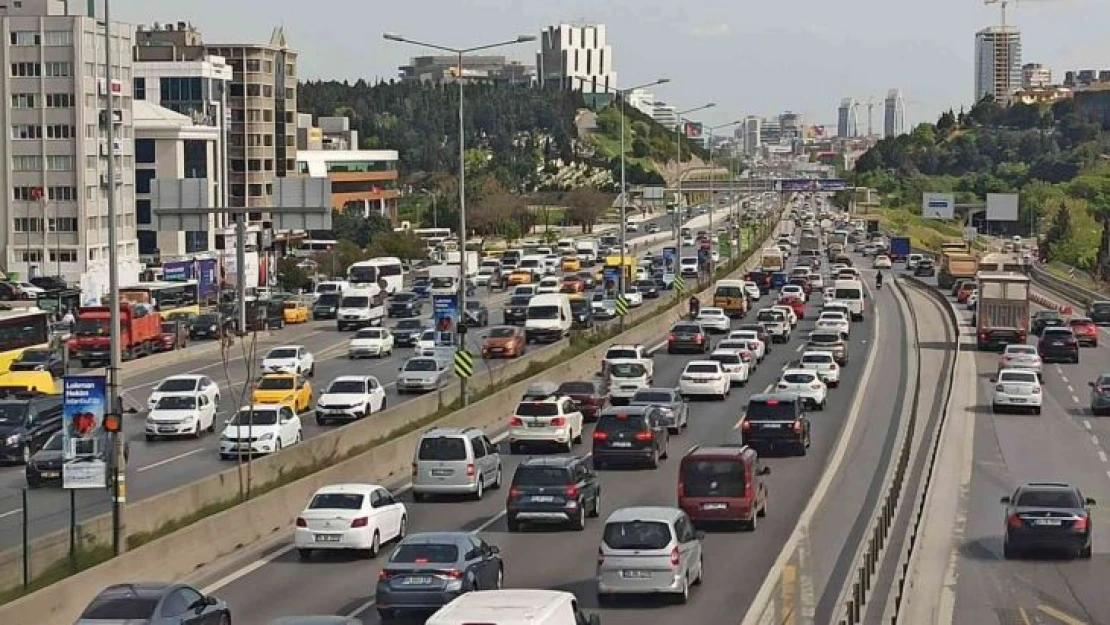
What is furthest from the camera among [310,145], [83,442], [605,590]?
[310,145]

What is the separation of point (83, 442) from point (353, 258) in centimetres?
9201

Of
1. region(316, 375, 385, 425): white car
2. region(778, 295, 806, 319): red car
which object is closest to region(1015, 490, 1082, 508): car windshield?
region(316, 375, 385, 425): white car

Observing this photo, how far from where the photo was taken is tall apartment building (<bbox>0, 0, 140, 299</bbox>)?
11031 cm

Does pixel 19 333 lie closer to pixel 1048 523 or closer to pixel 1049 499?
pixel 1049 499

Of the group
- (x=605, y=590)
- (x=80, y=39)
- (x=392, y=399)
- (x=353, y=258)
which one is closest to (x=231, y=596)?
(x=605, y=590)

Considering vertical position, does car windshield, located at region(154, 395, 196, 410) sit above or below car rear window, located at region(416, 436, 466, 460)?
below

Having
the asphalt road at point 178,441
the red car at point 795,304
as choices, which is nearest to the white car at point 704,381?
the asphalt road at point 178,441

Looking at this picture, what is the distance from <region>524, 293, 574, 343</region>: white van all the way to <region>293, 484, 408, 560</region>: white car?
143 ft

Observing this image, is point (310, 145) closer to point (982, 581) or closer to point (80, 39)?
point (80, 39)

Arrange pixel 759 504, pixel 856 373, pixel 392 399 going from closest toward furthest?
pixel 759 504 < pixel 392 399 < pixel 856 373

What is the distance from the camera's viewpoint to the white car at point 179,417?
4512 cm

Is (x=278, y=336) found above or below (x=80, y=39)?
below

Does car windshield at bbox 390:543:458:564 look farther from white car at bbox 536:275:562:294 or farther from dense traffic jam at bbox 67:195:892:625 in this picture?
white car at bbox 536:275:562:294

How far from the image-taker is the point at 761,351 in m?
67.4
